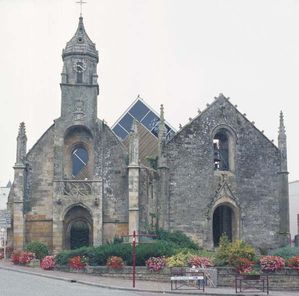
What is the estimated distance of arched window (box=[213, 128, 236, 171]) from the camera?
40.9 meters

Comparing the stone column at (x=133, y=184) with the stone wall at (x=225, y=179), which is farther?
the stone wall at (x=225, y=179)

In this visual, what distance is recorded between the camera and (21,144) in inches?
1480

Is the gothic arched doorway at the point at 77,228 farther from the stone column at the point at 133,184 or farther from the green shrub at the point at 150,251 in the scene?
the green shrub at the point at 150,251

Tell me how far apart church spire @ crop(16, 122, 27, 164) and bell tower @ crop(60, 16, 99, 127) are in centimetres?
248

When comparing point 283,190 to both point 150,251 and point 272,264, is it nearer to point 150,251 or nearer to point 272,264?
point 272,264

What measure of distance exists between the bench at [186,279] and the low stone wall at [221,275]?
768 millimetres

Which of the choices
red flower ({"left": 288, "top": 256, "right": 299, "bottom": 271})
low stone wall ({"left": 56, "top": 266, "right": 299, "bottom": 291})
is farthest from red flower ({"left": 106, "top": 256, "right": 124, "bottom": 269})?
red flower ({"left": 288, "top": 256, "right": 299, "bottom": 271})

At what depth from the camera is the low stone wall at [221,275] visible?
28.3m

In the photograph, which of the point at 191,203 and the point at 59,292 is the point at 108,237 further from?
the point at 59,292

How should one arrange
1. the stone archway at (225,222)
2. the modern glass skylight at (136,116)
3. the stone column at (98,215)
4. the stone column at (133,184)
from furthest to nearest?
the modern glass skylight at (136,116)
the stone archway at (225,222)
the stone column at (98,215)
the stone column at (133,184)

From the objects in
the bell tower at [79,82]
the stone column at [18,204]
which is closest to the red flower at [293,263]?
the bell tower at [79,82]

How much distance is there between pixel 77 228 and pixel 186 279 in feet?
45.5

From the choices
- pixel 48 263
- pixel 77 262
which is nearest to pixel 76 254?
pixel 77 262

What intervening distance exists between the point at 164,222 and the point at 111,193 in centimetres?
348
